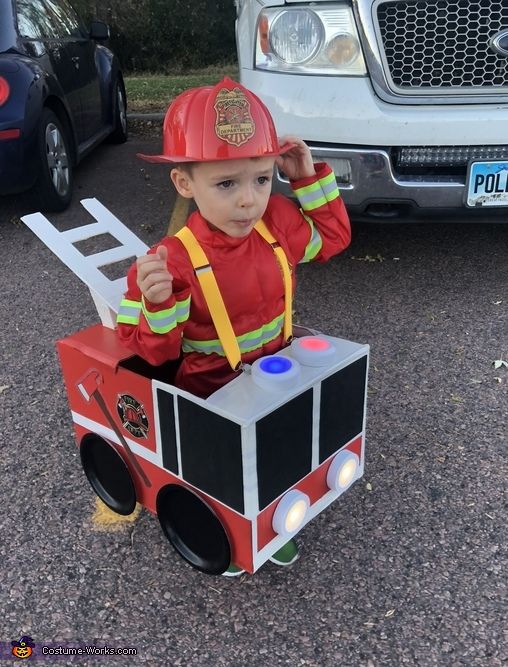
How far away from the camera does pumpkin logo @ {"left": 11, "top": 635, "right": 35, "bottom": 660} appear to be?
173 centimetres

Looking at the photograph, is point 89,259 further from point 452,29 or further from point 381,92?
point 452,29

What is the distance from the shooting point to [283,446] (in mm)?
1668

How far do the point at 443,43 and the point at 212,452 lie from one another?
7.55 ft

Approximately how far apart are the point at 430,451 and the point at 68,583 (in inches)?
51.7

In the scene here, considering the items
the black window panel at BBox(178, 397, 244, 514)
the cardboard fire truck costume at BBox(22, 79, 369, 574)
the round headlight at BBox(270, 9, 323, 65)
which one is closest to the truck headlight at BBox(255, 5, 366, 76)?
the round headlight at BBox(270, 9, 323, 65)

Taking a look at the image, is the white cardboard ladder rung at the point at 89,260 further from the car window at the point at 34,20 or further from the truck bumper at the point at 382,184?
the car window at the point at 34,20

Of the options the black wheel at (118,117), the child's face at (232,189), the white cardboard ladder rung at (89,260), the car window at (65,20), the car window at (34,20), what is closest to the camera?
the child's face at (232,189)

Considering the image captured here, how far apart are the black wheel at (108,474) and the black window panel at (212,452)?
0.36 metres

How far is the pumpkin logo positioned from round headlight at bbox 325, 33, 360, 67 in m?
2.58

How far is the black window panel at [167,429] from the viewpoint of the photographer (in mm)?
1717

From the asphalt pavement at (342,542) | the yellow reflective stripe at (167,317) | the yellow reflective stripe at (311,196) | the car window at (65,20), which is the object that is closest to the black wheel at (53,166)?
the car window at (65,20)

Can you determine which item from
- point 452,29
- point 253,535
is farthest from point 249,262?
point 452,29

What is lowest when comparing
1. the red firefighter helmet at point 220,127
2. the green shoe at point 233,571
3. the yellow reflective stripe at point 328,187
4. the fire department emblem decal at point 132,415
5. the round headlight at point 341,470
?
the green shoe at point 233,571

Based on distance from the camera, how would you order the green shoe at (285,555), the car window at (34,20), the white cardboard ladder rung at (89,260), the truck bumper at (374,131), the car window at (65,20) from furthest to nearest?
the car window at (65,20)
the car window at (34,20)
the truck bumper at (374,131)
the white cardboard ladder rung at (89,260)
the green shoe at (285,555)
